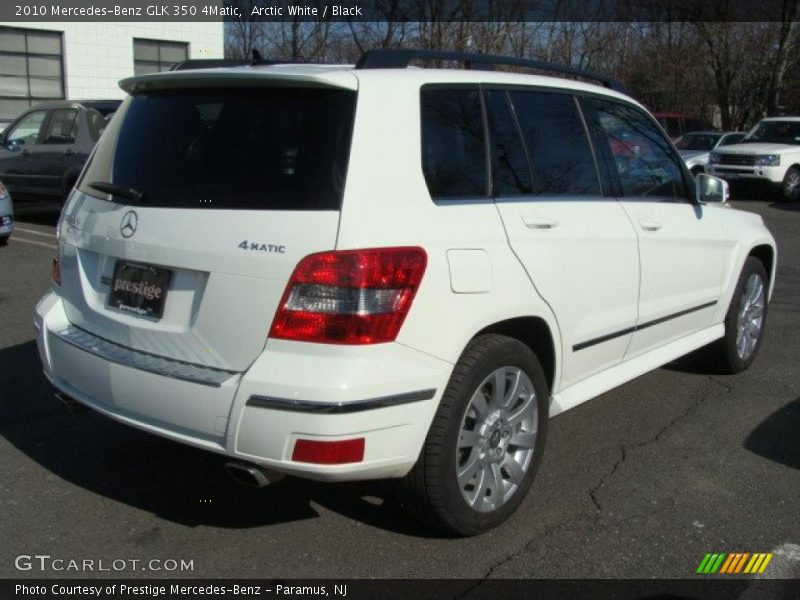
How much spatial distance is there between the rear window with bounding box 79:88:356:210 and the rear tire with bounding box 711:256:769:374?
11.2ft

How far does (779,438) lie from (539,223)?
2.11 m

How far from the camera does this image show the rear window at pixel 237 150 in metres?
3.10

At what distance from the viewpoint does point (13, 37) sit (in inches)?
762

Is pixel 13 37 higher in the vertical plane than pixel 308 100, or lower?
higher

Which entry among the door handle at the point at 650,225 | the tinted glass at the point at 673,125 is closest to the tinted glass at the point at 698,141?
the tinted glass at the point at 673,125

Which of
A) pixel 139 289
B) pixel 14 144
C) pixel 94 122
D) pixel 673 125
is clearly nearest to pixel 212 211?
pixel 139 289

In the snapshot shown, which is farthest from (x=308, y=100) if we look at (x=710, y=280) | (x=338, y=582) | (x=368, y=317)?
(x=710, y=280)

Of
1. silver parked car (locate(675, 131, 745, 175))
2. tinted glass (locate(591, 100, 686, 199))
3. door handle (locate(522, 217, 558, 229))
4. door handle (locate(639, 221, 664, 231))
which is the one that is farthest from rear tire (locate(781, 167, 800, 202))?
door handle (locate(522, 217, 558, 229))

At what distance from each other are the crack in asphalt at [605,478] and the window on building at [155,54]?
18.7 meters

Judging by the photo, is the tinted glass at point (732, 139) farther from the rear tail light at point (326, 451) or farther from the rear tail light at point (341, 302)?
the rear tail light at point (326, 451)

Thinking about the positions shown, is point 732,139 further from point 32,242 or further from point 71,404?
point 71,404

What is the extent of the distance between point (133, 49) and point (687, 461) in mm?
19942

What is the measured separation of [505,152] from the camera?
372cm

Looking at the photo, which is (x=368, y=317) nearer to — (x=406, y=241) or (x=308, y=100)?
(x=406, y=241)
